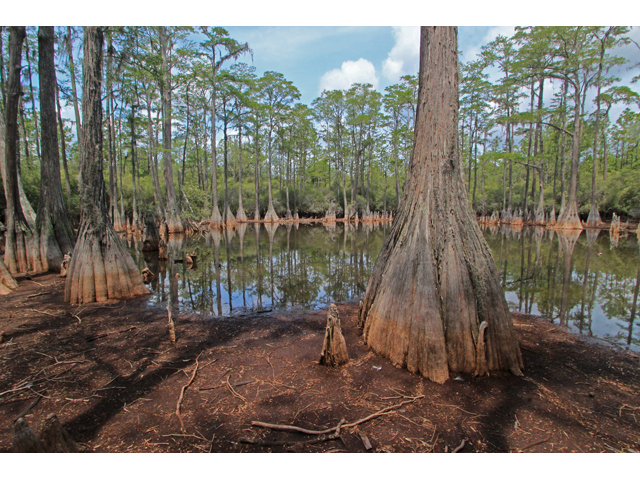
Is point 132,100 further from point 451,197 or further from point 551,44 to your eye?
point 551,44

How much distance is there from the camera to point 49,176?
8.30 metres

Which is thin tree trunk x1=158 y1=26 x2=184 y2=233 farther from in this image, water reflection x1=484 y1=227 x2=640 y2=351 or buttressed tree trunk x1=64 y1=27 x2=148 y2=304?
water reflection x1=484 y1=227 x2=640 y2=351

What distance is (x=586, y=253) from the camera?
454 inches

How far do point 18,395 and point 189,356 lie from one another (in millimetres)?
1525

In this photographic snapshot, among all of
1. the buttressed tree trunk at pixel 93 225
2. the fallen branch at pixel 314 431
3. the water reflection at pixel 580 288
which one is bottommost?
the water reflection at pixel 580 288

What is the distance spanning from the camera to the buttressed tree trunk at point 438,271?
3145mm

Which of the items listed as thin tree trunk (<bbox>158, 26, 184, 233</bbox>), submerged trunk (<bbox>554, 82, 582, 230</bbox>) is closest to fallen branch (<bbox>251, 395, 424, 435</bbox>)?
thin tree trunk (<bbox>158, 26, 184, 233</bbox>)

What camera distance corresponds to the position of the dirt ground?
2.21 m

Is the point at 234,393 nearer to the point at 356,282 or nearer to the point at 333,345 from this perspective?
the point at 333,345

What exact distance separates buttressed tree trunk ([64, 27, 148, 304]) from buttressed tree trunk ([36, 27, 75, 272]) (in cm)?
306

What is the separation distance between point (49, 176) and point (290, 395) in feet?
32.0

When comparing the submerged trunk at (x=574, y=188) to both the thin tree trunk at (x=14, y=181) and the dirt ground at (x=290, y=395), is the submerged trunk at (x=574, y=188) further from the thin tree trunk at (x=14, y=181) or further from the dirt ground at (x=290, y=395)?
the thin tree trunk at (x=14, y=181)

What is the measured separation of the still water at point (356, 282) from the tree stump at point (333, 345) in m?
2.67

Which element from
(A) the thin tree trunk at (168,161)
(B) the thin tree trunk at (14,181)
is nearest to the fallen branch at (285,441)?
(B) the thin tree trunk at (14,181)
